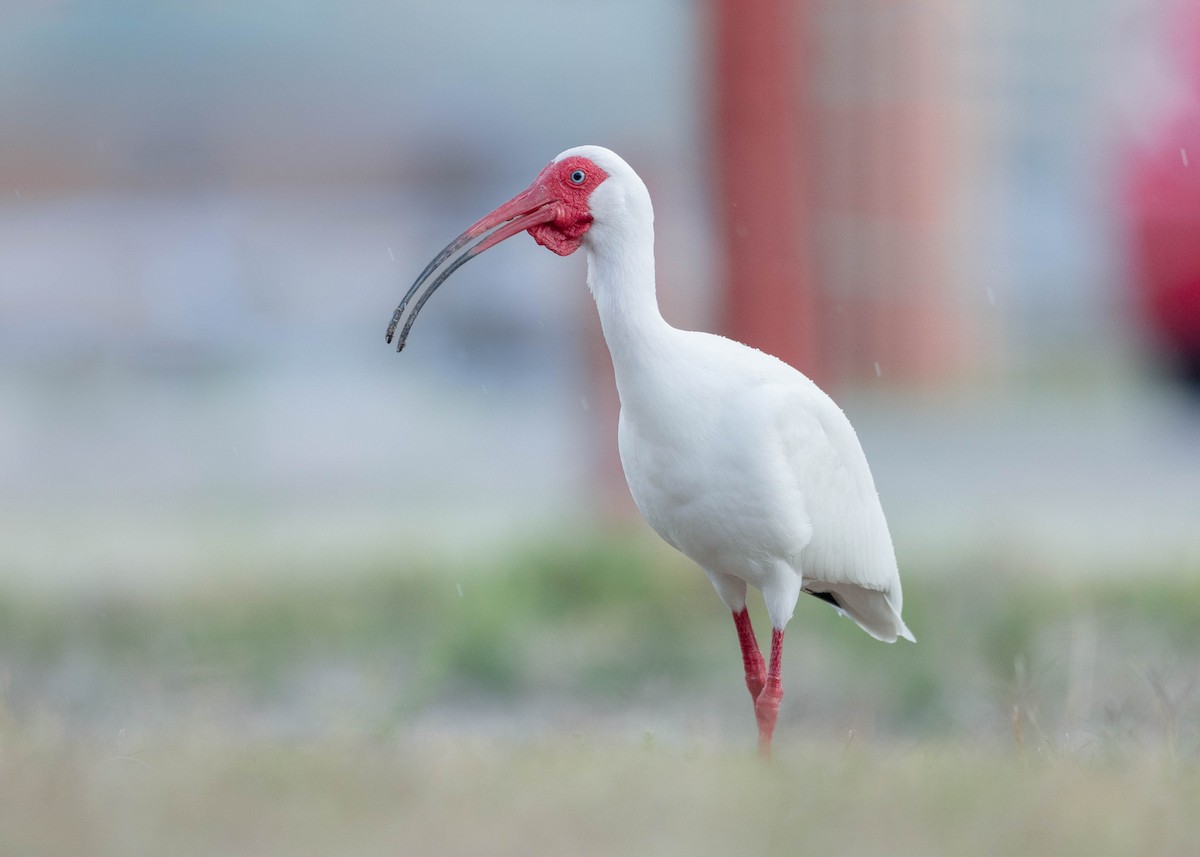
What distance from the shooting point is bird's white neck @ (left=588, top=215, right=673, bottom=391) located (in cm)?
439

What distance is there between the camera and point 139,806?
3.27m

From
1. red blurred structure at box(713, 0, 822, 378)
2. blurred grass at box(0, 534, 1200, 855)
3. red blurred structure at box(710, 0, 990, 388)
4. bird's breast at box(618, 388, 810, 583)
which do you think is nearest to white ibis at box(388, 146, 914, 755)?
bird's breast at box(618, 388, 810, 583)

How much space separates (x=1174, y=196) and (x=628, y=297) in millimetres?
7040

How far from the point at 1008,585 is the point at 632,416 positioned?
11.5ft

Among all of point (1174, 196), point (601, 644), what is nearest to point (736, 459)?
point (601, 644)

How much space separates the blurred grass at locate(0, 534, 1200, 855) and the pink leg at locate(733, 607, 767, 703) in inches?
6.0

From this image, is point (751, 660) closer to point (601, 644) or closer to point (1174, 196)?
point (601, 644)

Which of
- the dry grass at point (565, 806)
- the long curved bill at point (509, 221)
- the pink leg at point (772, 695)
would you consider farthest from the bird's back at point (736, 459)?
the dry grass at point (565, 806)

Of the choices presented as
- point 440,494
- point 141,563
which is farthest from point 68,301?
point 141,563

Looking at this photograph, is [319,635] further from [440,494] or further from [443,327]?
[443,327]

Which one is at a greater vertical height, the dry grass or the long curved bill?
the long curved bill

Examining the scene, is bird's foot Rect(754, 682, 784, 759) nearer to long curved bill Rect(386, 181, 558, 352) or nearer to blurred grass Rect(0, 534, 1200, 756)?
blurred grass Rect(0, 534, 1200, 756)

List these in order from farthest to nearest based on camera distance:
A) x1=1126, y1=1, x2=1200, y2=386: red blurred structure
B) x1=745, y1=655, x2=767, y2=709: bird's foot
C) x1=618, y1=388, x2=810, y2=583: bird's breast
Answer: x1=1126, y1=1, x2=1200, y2=386: red blurred structure, x1=745, y1=655, x2=767, y2=709: bird's foot, x1=618, y1=388, x2=810, y2=583: bird's breast

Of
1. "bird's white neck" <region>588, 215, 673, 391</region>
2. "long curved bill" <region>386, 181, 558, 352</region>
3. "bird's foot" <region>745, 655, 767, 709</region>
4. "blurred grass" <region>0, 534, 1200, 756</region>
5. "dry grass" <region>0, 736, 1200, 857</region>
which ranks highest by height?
"long curved bill" <region>386, 181, 558, 352</region>
